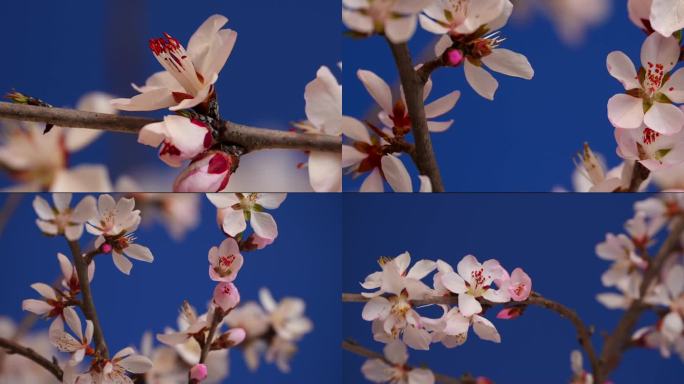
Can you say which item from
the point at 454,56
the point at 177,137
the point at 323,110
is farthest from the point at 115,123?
the point at 454,56

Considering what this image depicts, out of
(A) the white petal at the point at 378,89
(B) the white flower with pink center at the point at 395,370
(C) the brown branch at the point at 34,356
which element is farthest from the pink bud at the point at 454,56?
(C) the brown branch at the point at 34,356

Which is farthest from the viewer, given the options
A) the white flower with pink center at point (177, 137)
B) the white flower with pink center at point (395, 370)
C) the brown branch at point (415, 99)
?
the white flower with pink center at point (395, 370)

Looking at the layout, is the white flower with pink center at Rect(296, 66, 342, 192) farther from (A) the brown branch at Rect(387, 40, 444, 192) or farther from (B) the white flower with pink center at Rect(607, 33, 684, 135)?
(B) the white flower with pink center at Rect(607, 33, 684, 135)

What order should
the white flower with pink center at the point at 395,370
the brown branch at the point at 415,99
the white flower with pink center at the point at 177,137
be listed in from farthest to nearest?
1. the white flower with pink center at the point at 395,370
2. the brown branch at the point at 415,99
3. the white flower with pink center at the point at 177,137

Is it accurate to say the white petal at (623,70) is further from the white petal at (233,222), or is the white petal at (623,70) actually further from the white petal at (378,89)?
the white petal at (233,222)

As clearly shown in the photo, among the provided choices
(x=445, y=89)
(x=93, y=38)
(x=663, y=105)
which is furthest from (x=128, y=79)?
(x=663, y=105)
